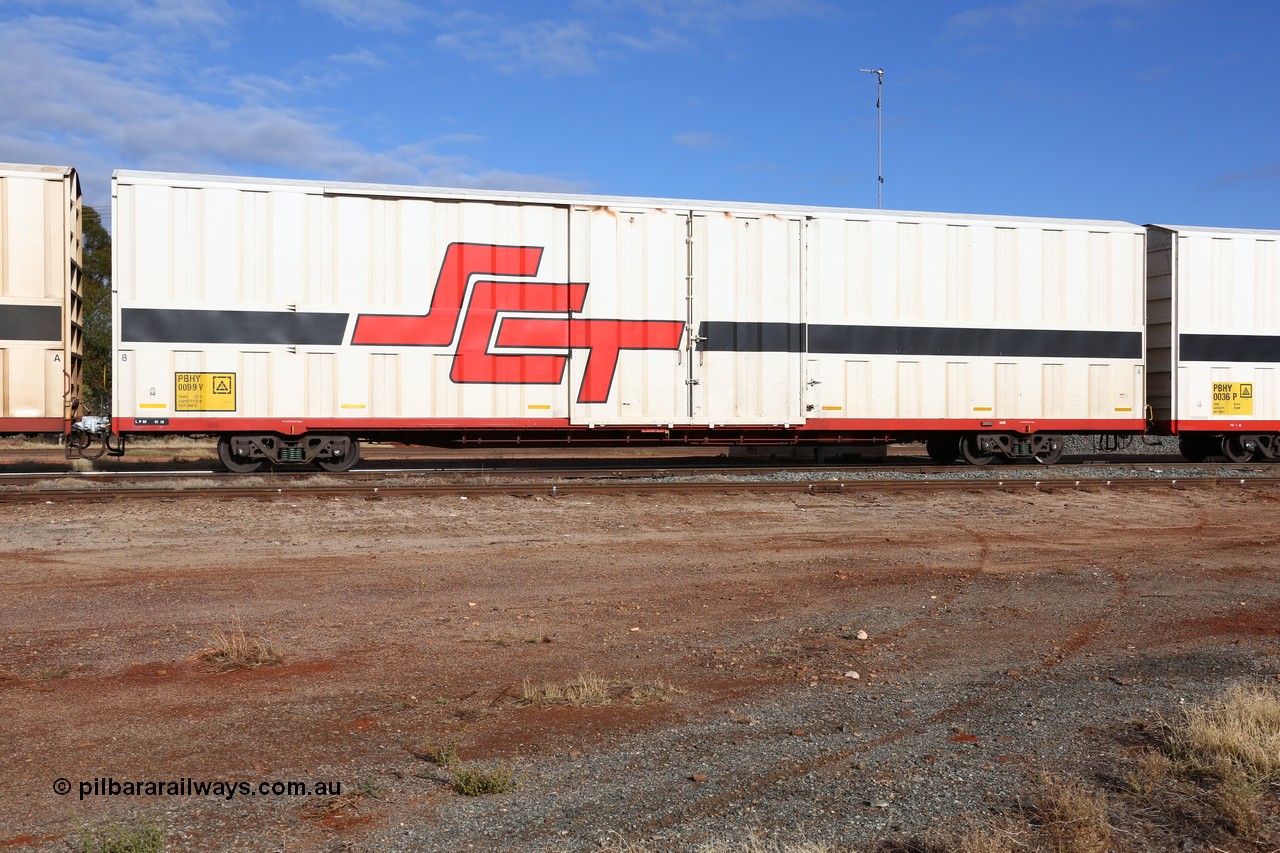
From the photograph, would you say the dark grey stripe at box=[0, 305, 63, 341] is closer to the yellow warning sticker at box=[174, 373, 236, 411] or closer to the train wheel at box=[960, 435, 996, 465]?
the yellow warning sticker at box=[174, 373, 236, 411]

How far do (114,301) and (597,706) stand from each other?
1179 cm

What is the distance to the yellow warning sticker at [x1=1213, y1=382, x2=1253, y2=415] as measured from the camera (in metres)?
17.5

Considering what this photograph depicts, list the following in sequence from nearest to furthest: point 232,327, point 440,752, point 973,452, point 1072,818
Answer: point 1072,818
point 440,752
point 232,327
point 973,452

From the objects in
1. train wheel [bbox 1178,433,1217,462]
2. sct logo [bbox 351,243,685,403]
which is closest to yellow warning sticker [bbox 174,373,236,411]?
sct logo [bbox 351,243,685,403]

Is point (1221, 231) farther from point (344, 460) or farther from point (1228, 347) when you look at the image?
point (344, 460)

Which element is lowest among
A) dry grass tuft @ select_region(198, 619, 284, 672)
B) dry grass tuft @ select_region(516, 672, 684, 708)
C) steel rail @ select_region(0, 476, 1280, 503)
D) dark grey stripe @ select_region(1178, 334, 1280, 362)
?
dry grass tuft @ select_region(516, 672, 684, 708)

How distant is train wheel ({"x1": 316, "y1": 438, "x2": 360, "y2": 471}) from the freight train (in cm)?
8

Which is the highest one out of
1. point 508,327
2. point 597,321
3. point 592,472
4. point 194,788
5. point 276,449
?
point 597,321

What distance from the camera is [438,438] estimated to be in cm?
1534

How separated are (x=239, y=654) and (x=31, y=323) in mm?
10520

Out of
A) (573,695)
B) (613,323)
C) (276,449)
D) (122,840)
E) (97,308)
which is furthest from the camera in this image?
(97,308)

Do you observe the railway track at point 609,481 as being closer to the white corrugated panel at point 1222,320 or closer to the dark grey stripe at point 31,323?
the white corrugated panel at point 1222,320

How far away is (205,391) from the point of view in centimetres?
1401

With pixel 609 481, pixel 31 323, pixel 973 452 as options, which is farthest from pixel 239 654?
pixel 973 452
